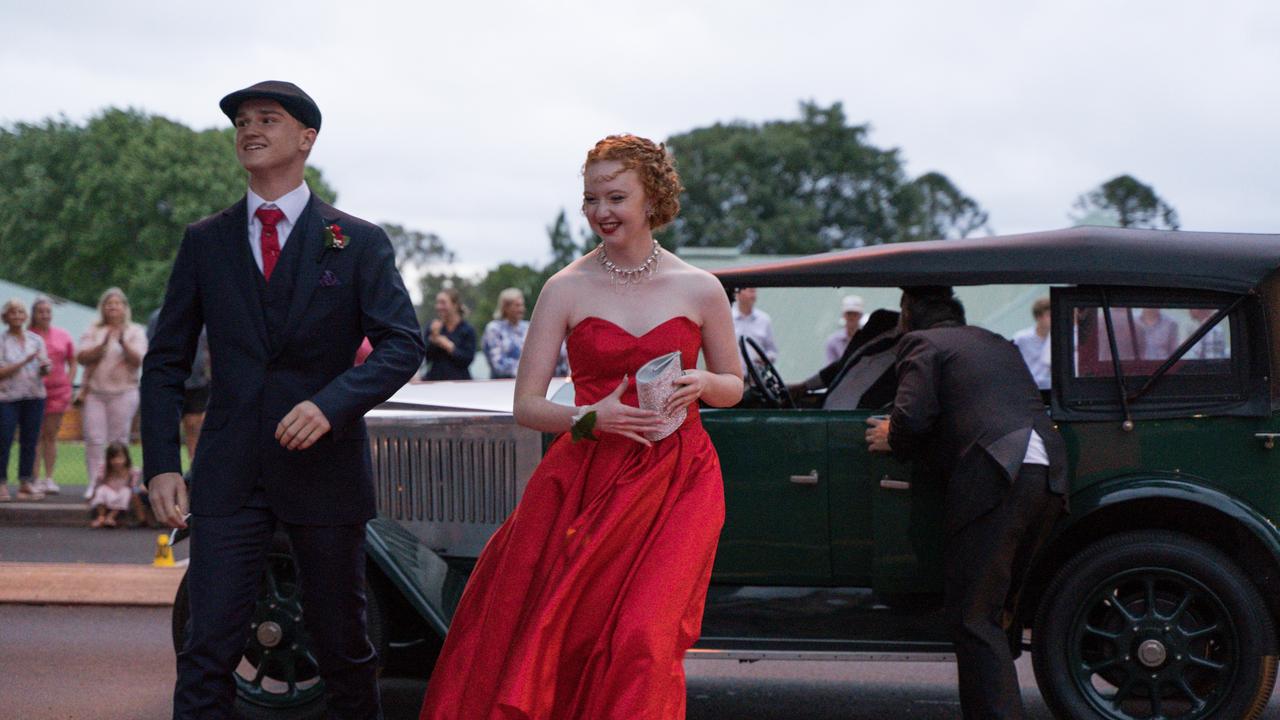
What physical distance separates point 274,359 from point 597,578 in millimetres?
1132

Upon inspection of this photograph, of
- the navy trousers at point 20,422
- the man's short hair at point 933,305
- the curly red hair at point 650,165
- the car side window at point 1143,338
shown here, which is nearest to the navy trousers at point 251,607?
the curly red hair at point 650,165

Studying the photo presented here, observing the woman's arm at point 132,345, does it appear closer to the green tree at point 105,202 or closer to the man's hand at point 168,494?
the man's hand at point 168,494

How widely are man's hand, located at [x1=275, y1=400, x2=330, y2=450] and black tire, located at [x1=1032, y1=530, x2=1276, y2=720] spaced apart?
9.41 feet

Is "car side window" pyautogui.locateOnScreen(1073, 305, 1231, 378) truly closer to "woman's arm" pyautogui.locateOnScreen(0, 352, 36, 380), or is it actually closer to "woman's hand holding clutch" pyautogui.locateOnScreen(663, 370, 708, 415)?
"woman's hand holding clutch" pyautogui.locateOnScreen(663, 370, 708, 415)

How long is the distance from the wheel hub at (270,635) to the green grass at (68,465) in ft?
31.7

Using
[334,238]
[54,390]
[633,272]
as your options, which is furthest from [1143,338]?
[54,390]

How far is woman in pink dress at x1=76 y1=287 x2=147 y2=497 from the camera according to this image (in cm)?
1308

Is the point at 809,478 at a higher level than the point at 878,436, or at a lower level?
lower

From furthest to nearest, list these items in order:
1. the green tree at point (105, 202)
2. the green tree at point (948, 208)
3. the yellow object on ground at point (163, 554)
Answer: the green tree at point (948, 208) → the green tree at point (105, 202) → the yellow object on ground at point (163, 554)

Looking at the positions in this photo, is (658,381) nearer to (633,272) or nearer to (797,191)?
(633,272)

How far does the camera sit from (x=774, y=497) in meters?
5.71

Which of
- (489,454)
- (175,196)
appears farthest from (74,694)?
(175,196)

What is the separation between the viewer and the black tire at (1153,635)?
17.5 ft

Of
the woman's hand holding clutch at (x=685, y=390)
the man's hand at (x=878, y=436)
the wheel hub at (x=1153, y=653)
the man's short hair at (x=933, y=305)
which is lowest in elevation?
the wheel hub at (x=1153, y=653)
